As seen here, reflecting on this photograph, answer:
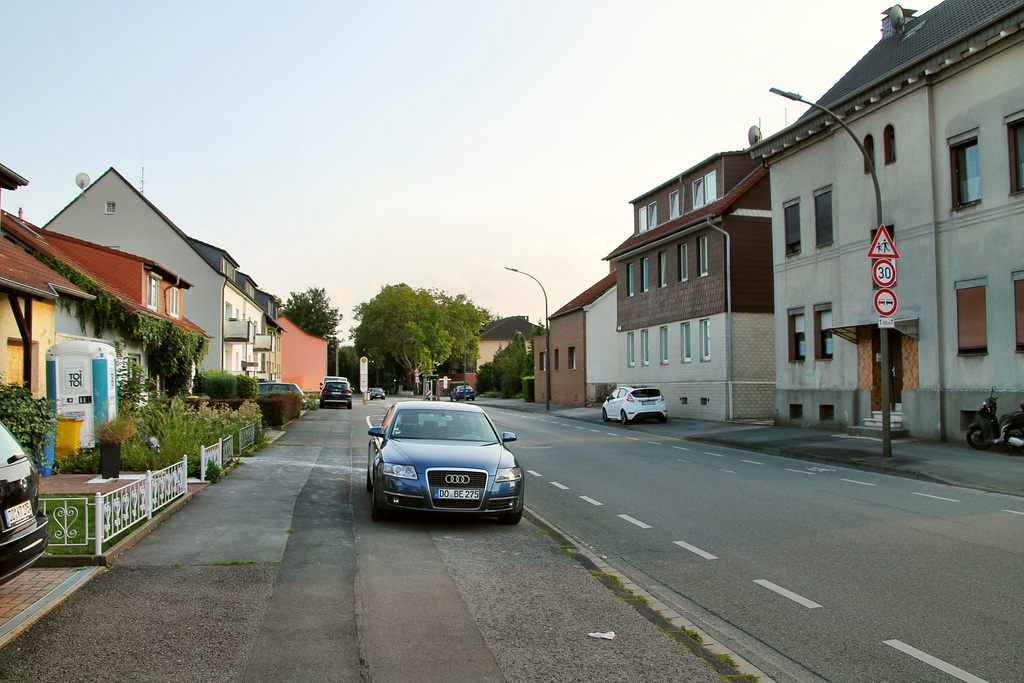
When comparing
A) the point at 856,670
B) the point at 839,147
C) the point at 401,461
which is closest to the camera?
the point at 856,670

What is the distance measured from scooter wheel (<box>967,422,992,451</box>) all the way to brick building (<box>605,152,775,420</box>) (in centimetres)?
1288

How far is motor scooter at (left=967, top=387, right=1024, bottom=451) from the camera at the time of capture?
53.6 ft

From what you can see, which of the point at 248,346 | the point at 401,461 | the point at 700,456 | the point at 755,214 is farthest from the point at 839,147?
the point at 248,346

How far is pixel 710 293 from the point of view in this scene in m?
32.2

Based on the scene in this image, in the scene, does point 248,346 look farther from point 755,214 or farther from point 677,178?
point 755,214

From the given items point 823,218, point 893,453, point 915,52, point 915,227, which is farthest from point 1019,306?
point 915,52

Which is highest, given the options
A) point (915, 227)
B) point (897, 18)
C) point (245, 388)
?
point (897, 18)

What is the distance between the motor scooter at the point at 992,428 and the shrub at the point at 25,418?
17848mm

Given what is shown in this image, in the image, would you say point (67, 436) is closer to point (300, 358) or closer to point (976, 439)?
point (976, 439)

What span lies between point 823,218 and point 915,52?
16.8ft

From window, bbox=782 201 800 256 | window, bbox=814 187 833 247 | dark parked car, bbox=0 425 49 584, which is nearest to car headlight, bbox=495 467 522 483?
dark parked car, bbox=0 425 49 584

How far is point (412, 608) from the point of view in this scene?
598 cm

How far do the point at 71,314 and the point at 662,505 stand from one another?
1348 centimetres

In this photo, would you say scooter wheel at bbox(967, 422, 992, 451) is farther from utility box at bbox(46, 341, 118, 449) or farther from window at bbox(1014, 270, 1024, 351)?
utility box at bbox(46, 341, 118, 449)
